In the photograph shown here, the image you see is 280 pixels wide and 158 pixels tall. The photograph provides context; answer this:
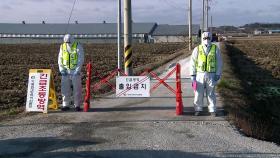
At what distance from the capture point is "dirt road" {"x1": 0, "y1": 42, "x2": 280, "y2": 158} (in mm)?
8875

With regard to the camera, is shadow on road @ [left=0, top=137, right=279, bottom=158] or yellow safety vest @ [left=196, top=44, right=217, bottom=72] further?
yellow safety vest @ [left=196, top=44, right=217, bottom=72]

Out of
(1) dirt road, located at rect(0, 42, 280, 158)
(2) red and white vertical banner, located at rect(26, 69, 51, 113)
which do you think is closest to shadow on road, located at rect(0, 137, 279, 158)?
(1) dirt road, located at rect(0, 42, 280, 158)

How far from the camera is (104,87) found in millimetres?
18672

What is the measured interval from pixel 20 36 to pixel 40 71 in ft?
373

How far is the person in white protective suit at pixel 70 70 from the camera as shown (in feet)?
43.4

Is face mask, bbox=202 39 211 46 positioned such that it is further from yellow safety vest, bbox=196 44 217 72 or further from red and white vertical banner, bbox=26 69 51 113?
red and white vertical banner, bbox=26 69 51 113

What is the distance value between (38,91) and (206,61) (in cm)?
415

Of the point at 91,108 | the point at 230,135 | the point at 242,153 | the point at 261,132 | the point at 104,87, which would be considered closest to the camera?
the point at 242,153

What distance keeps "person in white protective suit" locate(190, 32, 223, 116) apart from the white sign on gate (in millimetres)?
1796

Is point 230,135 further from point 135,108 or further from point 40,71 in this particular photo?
point 40,71

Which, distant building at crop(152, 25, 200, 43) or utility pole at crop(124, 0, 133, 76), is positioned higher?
distant building at crop(152, 25, 200, 43)

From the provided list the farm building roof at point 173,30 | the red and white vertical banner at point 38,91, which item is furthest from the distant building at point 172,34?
the red and white vertical banner at point 38,91

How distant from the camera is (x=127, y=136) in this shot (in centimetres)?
1016

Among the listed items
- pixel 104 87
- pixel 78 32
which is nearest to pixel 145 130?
pixel 104 87
